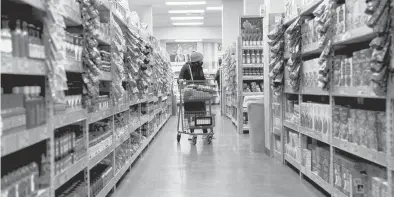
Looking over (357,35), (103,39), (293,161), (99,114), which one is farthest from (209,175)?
(357,35)

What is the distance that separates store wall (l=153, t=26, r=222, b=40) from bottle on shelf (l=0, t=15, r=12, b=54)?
66.0 feet

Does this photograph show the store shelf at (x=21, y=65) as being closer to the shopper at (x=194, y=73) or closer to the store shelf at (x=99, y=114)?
the store shelf at (x=99, y=114)

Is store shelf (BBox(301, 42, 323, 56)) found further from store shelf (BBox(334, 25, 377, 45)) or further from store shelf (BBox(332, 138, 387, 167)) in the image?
store shelf (BBox(332, 138, 387, 167))

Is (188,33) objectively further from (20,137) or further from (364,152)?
(20,137)

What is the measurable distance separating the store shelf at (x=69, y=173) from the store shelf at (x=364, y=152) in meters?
2.09

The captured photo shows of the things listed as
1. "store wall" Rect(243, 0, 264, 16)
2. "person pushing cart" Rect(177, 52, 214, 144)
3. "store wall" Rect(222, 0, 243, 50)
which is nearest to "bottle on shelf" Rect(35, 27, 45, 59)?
"person pushing cart" Rect(177, 52, 214, 144)

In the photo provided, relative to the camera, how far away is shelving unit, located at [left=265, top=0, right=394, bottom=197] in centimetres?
262

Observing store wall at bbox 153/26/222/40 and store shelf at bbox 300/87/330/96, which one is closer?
store shelf at bbox 300/87/330/96

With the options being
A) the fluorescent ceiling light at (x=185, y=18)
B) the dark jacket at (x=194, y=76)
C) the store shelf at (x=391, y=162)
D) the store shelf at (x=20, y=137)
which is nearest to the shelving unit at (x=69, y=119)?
the store shelf at (x=20, y=137)

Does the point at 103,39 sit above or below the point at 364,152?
above

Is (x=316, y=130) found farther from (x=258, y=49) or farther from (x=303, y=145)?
(x=258, y=49)

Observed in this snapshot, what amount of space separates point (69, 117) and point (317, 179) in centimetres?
253

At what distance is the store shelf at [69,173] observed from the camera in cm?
244

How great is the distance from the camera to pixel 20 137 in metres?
1.90
